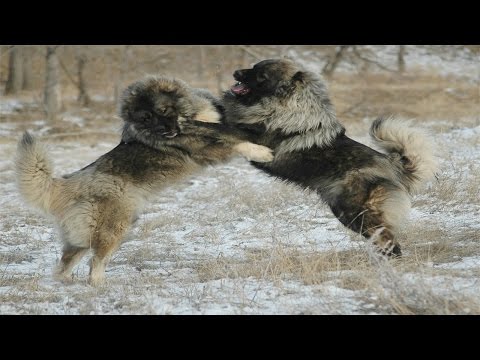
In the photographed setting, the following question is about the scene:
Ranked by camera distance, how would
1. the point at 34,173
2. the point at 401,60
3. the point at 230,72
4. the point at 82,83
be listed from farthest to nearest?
the point at 401,60, the point at 230,72, the point at 82,83, the point at 34,173

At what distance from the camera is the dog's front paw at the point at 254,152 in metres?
5.81

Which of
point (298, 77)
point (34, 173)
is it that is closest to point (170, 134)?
point (34, 173)

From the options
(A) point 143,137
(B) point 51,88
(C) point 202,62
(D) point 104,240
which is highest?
(A) point 143,137

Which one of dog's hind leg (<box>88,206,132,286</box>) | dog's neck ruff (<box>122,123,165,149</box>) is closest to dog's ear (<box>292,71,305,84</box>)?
dog's neck ruff (<box>122,123,165,149</box>)

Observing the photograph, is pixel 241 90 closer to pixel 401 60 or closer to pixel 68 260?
pixel 68 260

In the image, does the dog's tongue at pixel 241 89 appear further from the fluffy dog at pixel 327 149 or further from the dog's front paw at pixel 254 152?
the dog's front paw at pixel 254 152

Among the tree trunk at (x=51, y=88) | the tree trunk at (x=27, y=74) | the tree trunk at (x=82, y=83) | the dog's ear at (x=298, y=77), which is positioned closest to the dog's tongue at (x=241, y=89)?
the dog's ear at (x=298, y=77)

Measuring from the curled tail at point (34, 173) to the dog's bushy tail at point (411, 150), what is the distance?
Answer: 3331 mm

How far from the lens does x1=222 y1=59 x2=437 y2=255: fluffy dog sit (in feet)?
18.5

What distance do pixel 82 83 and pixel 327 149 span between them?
1722 cm

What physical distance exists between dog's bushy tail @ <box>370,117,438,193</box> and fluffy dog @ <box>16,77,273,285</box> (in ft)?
4.30

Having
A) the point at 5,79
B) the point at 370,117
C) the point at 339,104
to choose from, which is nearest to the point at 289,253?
the point at 370,117

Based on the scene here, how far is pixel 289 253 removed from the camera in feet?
19.0

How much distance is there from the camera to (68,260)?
5801 mm
